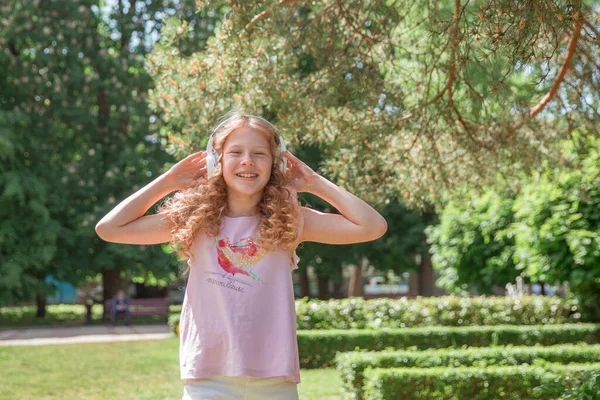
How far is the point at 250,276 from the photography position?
105 inches

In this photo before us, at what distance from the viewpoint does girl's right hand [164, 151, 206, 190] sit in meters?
2.94

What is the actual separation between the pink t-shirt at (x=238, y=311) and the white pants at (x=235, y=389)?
3cm

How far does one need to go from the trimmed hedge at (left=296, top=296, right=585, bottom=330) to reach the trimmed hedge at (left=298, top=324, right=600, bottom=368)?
1147 mm

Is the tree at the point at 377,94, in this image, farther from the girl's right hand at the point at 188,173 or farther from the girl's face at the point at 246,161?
the girl's face at the point at 246,161

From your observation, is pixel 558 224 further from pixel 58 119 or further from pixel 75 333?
pixel 58 119

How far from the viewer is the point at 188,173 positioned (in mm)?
3000

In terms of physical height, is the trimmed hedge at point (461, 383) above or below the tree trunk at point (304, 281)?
below

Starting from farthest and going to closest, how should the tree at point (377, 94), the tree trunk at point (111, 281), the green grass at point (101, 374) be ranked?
the tree trunk at point (111, 281) < the green grass at point (101, 374) < the tree at point (377, 94)

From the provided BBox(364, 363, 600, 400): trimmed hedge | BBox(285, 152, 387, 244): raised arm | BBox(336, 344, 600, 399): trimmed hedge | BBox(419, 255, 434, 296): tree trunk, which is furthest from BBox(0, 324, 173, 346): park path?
BBox(285, 152, 387, 244): raised arm

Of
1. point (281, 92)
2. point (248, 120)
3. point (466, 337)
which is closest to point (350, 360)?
point (281, 92)

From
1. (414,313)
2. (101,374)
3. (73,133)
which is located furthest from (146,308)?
(101,374)

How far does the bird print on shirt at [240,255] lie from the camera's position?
2678mm

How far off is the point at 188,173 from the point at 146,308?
22629 millimetres

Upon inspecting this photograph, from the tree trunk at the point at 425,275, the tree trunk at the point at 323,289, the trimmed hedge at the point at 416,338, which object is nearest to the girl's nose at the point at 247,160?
the trimmed hedge at the point at 416,338
